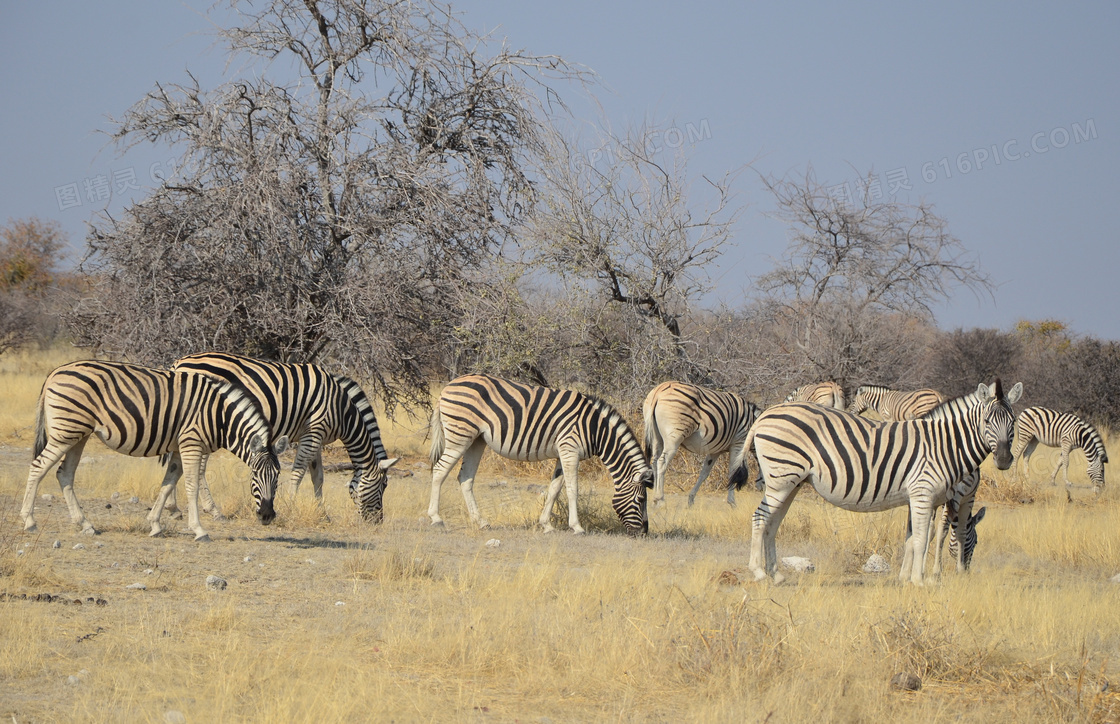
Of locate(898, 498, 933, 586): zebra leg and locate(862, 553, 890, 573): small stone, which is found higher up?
locate(898, 498, 933, 586): zebra leg

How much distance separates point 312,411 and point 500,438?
7.01 feet

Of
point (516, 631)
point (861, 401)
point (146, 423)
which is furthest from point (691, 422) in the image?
point (861, 401)

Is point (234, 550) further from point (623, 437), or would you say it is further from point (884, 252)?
point (884, 252)

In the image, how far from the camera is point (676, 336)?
15.6m

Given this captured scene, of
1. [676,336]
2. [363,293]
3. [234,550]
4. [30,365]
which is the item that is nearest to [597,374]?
[676,336]

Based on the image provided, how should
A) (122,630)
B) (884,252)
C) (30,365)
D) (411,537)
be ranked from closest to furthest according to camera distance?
(122,630) < (411,537) < (884,252) < (30,365)

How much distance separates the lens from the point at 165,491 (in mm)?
9367

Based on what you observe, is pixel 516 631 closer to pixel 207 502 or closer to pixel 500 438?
pixel 500 438

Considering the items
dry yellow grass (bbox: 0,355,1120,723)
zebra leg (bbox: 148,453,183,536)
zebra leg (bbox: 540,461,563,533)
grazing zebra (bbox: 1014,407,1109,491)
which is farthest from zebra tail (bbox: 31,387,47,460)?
grazing zebra (bbox: 1014,407,1109,491)

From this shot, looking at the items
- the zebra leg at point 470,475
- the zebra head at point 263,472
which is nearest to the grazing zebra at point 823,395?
the zebra leg at point 470,475

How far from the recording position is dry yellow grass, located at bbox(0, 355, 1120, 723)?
16.1 ft

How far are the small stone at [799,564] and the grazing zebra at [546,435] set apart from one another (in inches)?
78.3

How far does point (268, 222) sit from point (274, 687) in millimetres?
9985

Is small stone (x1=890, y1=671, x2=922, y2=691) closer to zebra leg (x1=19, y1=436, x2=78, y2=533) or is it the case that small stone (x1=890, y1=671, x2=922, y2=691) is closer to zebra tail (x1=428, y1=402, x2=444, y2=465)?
zebra tail (x1=428, y1=402, x2=444, y2=465)
